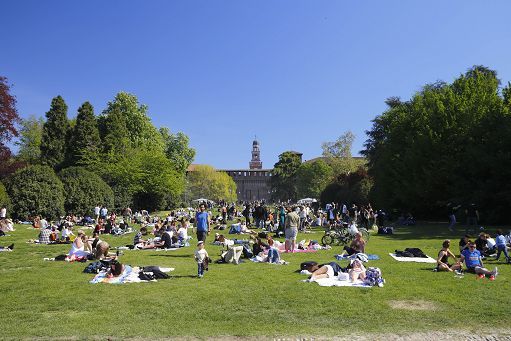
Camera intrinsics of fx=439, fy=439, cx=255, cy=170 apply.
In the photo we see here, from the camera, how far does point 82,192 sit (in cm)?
4194

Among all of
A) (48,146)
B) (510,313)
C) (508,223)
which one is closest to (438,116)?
(508,223)

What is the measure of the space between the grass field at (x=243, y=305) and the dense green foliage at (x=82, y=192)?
28552mm

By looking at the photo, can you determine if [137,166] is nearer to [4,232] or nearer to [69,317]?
[4,232]

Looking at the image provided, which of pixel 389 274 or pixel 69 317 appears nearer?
pixel 69 317

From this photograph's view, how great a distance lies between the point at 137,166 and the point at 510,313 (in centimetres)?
4936

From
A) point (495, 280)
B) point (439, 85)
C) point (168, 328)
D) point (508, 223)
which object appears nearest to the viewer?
point (168, 328)

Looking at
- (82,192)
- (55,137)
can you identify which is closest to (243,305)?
(82,192)

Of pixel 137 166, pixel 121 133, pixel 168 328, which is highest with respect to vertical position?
pixel 121 133

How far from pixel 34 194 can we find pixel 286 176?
83015 millimetres

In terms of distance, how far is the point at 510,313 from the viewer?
8.45 metres

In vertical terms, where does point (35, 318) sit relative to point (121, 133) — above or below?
below

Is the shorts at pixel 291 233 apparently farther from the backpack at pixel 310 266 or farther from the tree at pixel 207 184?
the tree at pixel 207 184

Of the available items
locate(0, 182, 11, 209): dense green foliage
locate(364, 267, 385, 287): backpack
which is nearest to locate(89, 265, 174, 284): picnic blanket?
locate(364, 267, 385, 287): backpack

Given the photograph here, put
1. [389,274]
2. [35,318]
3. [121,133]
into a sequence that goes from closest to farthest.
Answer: [35,318] < [389,274] < [121,133]
